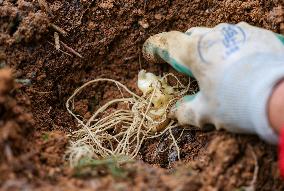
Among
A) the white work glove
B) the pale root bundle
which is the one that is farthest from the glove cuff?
the pale root bundle

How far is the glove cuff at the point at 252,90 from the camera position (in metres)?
1.42

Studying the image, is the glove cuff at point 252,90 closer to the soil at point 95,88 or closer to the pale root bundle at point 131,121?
the soil at point 95,88

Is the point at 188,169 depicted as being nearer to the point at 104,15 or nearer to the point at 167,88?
the point at 167,88

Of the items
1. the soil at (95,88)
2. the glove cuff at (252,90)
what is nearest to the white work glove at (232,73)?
the glove cuff at (252,90)

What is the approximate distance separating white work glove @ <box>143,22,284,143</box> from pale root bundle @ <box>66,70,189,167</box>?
7.0 inches

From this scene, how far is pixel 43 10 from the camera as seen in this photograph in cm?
192

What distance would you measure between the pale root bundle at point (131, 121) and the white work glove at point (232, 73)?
0.18 meters

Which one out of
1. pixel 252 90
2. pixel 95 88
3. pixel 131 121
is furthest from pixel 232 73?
pixel 95 88

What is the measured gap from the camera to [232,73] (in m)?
1.49

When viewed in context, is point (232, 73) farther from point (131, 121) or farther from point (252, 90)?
point (131, 121)

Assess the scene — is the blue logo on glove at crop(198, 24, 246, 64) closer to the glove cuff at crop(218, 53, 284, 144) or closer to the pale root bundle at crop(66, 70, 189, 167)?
the glove cuff at crop(218, 53, 284, 144)

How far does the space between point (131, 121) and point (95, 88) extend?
24 centimetres

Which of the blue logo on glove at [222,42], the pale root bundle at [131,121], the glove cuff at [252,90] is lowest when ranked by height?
the pale root bundle at [131,121]

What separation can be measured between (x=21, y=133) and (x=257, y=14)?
104 cm
